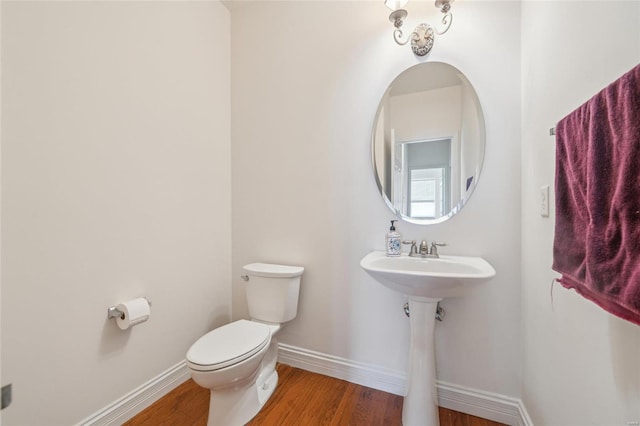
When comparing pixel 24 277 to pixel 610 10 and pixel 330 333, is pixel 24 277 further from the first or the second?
pixel 610 10

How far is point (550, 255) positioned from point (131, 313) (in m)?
1.81

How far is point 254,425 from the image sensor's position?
1.23 m

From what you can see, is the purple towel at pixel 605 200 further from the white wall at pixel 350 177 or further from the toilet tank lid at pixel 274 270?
the toilet tank lid at pixel 274 270

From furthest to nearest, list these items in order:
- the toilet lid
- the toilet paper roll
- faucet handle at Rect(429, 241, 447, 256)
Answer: faucet handle at Rect(429, 241, 447, 256) < the toilet paper roll < the toilet lid

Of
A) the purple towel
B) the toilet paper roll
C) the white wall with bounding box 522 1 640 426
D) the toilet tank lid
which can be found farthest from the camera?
the toilet tank lid

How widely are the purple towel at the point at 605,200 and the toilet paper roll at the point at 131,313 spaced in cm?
167

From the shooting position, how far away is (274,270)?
5.25ft

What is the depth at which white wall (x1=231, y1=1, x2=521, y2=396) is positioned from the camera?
125 cm

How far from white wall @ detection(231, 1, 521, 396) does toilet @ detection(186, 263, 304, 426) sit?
172 mm

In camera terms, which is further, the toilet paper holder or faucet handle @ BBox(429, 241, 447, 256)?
faucet handle @ BBox(429, 241, 447, 256)

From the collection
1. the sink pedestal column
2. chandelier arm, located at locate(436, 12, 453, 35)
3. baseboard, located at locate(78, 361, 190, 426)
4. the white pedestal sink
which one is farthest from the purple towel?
baseboard, located at locate(78, 361, 190, 426)

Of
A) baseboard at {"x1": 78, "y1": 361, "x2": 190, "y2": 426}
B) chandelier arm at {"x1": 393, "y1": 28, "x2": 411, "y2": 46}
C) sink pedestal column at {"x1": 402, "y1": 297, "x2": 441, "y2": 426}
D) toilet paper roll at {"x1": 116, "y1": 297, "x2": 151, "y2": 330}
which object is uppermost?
chandelier arm at {"x1": 393, "y1": 28, "x2": 411, "y2": 46}

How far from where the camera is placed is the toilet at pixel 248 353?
43.6 inches

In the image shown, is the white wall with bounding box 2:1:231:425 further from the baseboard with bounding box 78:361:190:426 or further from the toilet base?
the toilet base
